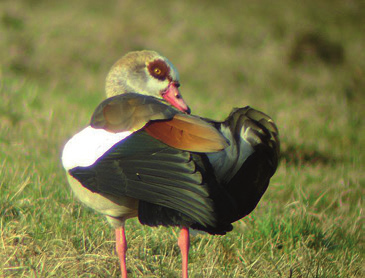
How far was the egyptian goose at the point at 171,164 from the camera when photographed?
2.72 m

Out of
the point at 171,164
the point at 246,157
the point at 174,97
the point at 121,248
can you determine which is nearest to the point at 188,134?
the point at 171,164

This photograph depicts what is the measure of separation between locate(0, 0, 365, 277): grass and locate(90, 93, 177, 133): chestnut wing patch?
28.6 inches

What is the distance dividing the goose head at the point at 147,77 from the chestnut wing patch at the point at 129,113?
0.72 meters

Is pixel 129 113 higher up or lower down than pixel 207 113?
higher up

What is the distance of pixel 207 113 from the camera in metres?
7.01

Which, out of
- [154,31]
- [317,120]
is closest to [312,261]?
[317,120]

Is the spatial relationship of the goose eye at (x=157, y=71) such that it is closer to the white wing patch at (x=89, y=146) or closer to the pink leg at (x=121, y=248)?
the white wing patch at (x=89, y=146)

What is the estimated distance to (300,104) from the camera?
8.02 meters

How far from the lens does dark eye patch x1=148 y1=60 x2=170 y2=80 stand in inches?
156

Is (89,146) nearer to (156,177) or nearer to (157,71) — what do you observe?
(156,177)

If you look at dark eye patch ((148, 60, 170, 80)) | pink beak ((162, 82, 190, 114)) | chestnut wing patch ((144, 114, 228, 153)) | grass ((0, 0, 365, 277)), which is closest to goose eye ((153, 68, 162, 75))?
dark eye patch ((148, 60, 170, 80))

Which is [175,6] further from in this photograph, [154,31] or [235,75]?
[235,75]

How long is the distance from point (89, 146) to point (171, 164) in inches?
21.0

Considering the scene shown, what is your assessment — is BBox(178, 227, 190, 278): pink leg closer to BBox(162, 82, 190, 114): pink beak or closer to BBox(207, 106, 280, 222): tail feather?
BBox(207, 106, 280, 222): tail feather
